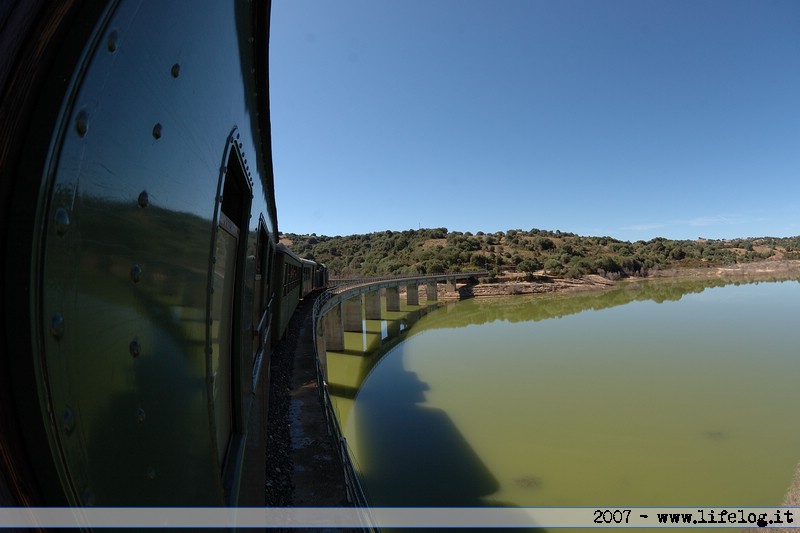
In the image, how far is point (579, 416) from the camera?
12.4 m

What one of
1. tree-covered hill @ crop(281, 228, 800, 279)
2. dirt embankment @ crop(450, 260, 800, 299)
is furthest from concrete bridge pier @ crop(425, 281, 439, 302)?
tree-covered hill @ crop(281, 228, 800, 279)

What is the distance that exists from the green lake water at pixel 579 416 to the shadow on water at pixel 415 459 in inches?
1.8

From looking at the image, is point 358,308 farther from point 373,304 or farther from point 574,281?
→ point 574,281

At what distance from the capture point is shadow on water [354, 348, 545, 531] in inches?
336

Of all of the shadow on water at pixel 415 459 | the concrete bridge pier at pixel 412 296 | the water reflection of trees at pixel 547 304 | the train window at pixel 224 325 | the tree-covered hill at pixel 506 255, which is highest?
the tree-covered hill at pixel 506 255

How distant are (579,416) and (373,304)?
82.2ft

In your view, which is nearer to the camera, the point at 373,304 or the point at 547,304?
the point at 373,304

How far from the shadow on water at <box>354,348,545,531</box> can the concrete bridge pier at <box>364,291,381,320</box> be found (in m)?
20.8

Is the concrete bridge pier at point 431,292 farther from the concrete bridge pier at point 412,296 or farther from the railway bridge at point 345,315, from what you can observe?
the concrete bridge pier at point 412,296

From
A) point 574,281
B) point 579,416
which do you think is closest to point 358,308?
point 579,416

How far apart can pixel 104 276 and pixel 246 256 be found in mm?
2171

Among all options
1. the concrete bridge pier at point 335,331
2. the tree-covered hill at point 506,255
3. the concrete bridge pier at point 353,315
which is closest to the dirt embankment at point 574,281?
the tree-covered hill at point 506,255

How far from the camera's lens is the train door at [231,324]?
236cm

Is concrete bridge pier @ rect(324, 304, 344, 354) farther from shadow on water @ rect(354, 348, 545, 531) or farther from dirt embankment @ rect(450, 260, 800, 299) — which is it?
dirt embankment @ rect(450, 260, 800, 299)
